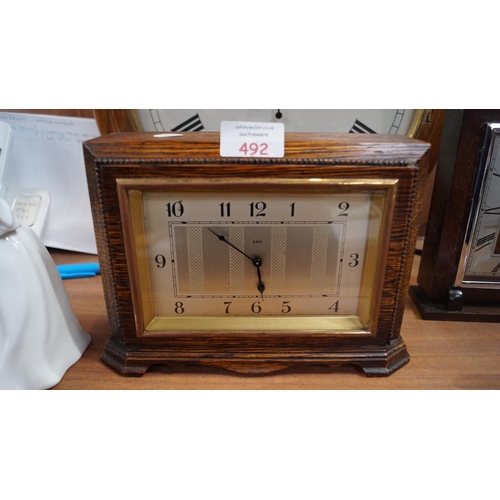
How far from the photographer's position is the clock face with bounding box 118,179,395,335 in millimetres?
645

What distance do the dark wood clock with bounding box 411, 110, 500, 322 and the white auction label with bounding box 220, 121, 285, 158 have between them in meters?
0.39

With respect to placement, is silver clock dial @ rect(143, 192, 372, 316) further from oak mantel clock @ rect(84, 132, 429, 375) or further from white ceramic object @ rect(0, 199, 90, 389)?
white ceramic object @ rect(0, 199, 90, 389)

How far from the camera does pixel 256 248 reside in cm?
71

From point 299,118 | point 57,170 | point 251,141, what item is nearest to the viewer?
point 251,141

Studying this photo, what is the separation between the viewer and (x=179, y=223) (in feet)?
2.22

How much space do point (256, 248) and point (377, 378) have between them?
1.09ft

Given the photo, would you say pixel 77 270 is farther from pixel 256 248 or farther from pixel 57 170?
pixel 256 248

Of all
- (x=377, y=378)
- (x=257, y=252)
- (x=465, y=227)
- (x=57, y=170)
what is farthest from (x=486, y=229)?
(x=57, y=170)

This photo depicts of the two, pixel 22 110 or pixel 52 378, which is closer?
pixel 52 378

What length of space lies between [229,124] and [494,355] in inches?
26.4

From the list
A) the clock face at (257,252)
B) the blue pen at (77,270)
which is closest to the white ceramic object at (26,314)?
the clock face at (257,252)

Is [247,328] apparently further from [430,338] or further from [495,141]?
[495,141]

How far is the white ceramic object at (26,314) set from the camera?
0.65m

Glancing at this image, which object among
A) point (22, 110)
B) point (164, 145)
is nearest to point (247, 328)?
point (164, 145)
